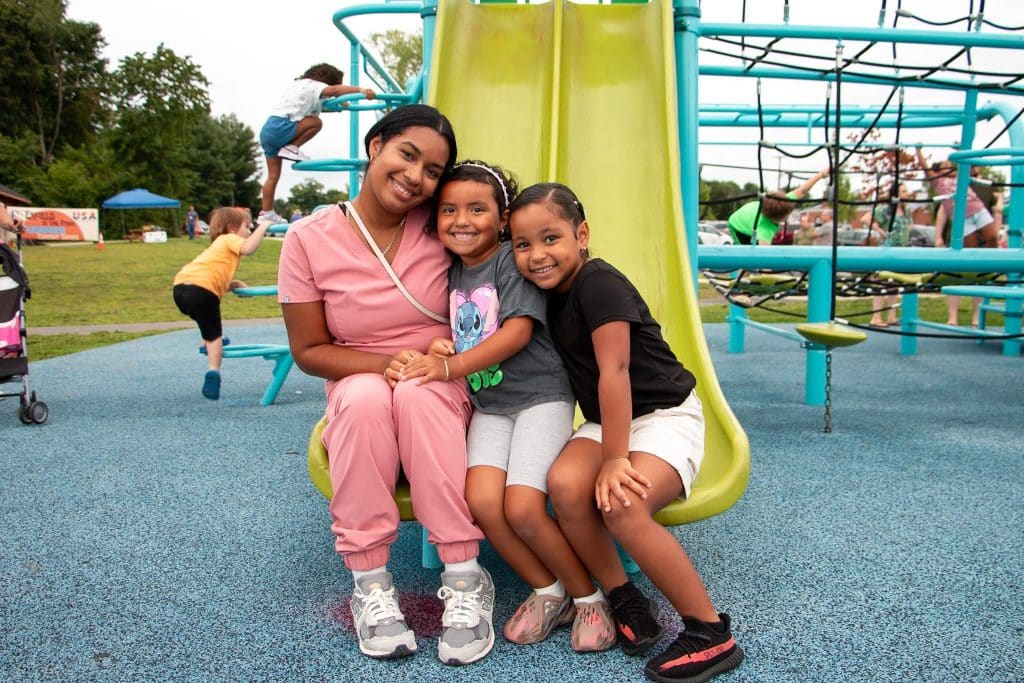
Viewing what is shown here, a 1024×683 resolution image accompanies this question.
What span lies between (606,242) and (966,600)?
1.48 meters

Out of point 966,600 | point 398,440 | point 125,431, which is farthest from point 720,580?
point 125,431

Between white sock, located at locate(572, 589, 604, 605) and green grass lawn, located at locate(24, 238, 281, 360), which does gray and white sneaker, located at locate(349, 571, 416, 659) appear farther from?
green grass lawn, located at locate(24, 238, 281, 360)

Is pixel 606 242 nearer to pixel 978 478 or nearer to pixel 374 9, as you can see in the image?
pixel 978 478

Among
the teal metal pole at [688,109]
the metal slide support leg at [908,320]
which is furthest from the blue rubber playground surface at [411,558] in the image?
the metal slide support leg at [908,320]

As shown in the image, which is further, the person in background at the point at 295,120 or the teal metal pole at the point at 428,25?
the person in background at the point at 295,120

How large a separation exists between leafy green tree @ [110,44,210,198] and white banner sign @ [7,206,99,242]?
532 centimetres

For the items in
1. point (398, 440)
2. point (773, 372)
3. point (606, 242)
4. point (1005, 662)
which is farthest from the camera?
point (773, 372)

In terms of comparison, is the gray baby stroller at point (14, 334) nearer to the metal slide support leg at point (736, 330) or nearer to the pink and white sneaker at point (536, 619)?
the pink and white sneaker at point (536, 619)

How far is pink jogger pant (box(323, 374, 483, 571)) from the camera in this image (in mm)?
1773

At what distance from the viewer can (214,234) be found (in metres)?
5.18

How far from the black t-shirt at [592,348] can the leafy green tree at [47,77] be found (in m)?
17.6

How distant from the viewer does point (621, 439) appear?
175cm

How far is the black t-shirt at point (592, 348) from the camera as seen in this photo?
185 centimetres

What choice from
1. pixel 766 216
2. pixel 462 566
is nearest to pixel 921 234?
pixel 766 216
